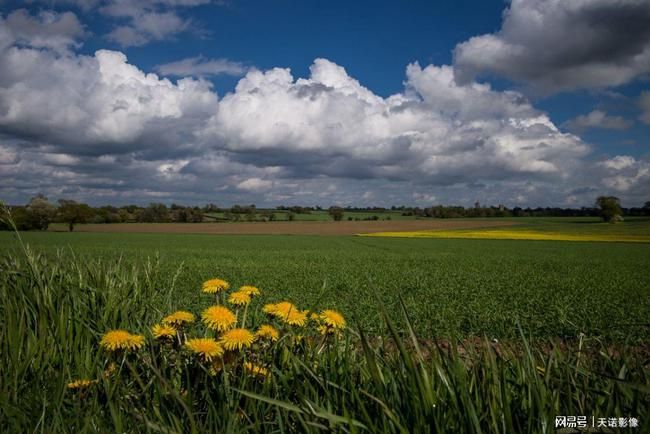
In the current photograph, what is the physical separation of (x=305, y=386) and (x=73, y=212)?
100712 mm

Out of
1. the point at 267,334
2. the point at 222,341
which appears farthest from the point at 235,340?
the point at 267,334

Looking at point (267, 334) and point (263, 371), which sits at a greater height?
point (267, 334)

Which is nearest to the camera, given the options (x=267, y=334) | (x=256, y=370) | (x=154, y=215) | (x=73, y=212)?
(x=256, y=370)

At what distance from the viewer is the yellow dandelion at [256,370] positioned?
247 cm

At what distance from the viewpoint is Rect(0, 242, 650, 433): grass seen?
1.85 meters

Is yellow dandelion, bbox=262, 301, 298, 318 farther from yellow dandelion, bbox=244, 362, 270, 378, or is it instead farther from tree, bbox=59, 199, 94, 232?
tree, bbox=59, 199, 94, 232

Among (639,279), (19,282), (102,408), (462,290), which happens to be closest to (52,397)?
(102,408)

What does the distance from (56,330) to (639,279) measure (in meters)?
27.2

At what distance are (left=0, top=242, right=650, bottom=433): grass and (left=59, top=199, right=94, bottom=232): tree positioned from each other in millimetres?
97679

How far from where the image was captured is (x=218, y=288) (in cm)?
323

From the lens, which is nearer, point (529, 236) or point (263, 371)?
point (263, 371)

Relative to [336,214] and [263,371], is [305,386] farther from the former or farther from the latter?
[336,214]

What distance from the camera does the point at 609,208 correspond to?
300 ft

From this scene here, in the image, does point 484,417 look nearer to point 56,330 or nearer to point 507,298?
point 56,330
